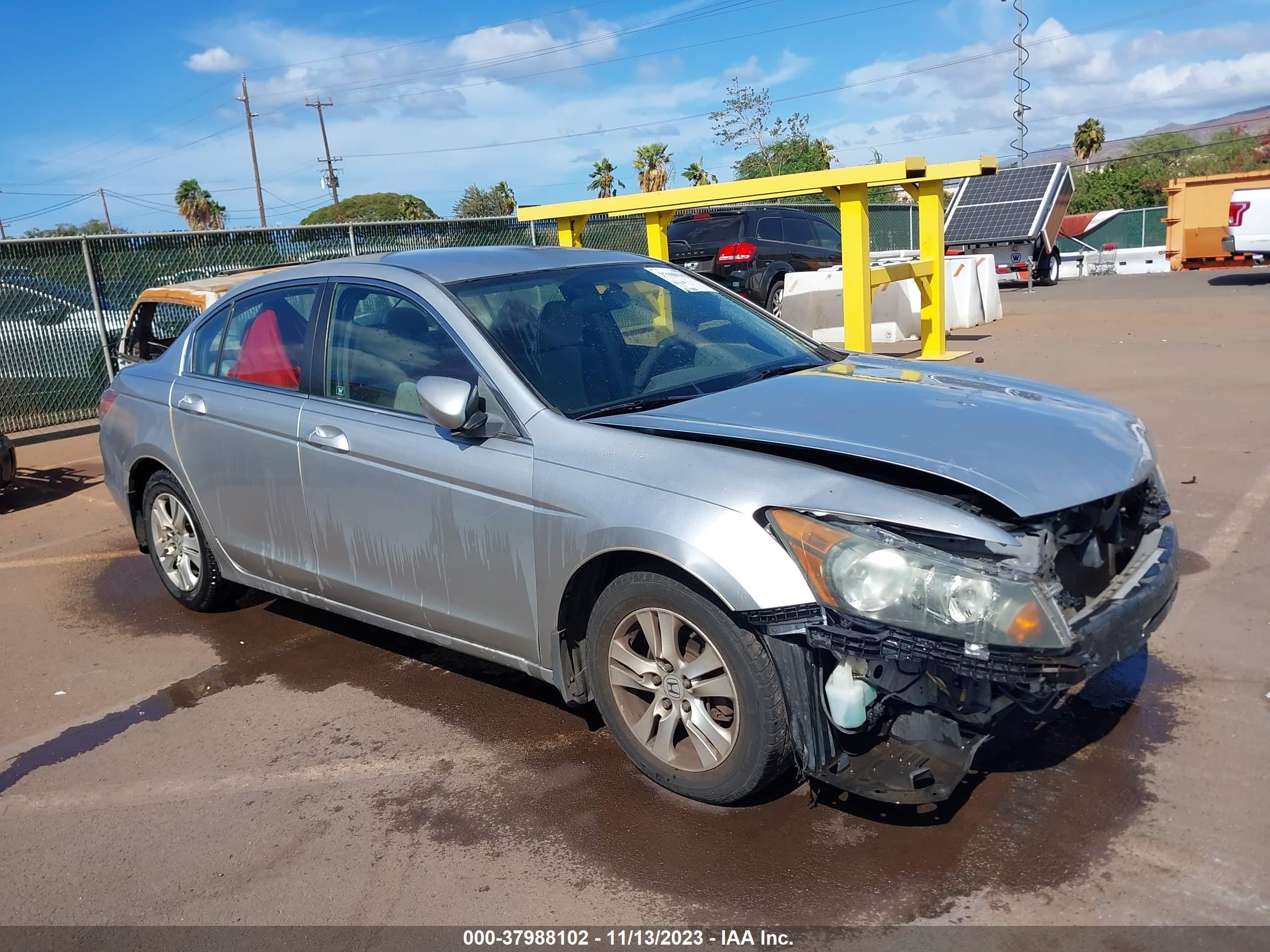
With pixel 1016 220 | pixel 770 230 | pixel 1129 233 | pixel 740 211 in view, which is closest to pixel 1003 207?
pixel 1016 220

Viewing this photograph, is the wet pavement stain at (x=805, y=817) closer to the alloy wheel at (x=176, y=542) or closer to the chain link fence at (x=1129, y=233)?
the alloy wheel at (x=176, y=542)

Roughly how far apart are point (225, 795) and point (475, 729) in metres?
0.93

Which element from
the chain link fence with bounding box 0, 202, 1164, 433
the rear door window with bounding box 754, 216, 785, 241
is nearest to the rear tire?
the rear door window with bounding box 754, 216, 785, 241

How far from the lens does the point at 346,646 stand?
17.0 ft

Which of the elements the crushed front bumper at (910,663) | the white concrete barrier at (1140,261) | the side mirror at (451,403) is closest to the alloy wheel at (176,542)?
the side mirror at (451,403)

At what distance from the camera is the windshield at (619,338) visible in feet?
13.0

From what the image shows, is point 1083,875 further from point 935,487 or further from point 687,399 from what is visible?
point 687,399

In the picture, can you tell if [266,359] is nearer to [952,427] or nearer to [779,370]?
[779,370]

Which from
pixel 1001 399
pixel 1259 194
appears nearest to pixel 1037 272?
pixel 1259 194

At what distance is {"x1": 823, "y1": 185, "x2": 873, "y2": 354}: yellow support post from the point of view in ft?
31.7

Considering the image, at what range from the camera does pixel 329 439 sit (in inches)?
172

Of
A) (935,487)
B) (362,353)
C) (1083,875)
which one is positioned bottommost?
(1083,875)

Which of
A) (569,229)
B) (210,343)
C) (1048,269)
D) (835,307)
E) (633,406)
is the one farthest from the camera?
(1048,269)

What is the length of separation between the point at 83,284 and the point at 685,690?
38.3 feet
